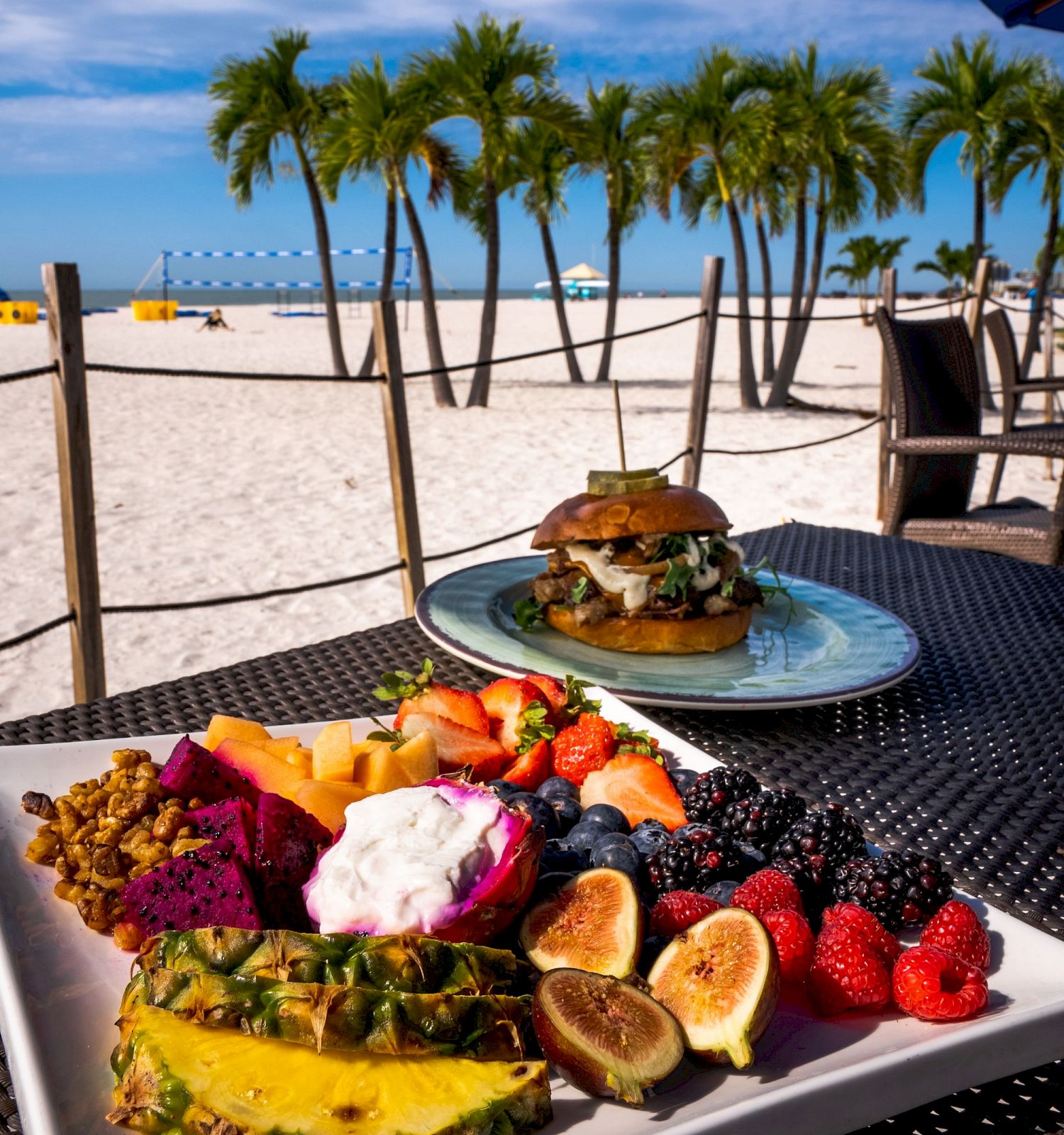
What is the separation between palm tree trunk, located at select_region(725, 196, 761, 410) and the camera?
18641 millimetres

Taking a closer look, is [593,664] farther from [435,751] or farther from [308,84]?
[308,84]

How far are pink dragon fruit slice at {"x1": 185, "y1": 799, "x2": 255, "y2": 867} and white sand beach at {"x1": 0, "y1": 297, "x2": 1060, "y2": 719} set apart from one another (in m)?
4.67

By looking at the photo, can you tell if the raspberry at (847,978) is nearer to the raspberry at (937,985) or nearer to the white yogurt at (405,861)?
the raspberry at (937,985)

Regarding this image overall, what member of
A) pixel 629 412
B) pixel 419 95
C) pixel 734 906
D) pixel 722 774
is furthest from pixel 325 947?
pixel 419 95

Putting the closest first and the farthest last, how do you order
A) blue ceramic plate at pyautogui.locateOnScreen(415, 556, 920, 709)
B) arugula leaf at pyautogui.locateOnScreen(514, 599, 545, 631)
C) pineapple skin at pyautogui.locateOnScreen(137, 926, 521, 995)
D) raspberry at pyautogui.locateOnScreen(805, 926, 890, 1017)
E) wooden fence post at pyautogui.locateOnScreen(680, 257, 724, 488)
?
pineapple skin at pyautogui.locateOnScreen(137, 926, 521, 995) → raspberry at pyautogui.locateOnScreen(805, 926, 890, 1017) → blue ceramic plate at pyautogui.locateOnScreen(415, 556, 920, 709) → arugula leaf at pyautogui.locateOnScreen(514, 599, 545, 631) → wooden fence post at pyautogui.locateOnScreen(680, 257, 724, 488)

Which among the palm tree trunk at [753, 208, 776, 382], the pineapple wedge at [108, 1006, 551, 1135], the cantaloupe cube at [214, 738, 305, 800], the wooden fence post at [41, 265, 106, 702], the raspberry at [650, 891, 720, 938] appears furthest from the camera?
the palm tree trunk at [753, 208, 776, 382]

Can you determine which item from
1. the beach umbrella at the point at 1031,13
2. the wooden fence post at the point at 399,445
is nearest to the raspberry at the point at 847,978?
Result: the wooden fence post at the point at 399,445

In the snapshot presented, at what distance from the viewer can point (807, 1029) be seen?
0.97 m

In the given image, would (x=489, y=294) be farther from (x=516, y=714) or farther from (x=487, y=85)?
(x=516, y=714)

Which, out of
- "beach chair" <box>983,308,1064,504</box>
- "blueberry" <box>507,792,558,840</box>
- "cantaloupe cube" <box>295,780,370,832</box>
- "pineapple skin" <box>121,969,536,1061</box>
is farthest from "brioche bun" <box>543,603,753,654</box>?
"beach chair" <box>983,308,1064,504</box>

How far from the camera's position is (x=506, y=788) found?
142 centimetres

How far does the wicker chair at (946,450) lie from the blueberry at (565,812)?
2.91m

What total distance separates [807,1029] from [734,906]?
0.45 feet

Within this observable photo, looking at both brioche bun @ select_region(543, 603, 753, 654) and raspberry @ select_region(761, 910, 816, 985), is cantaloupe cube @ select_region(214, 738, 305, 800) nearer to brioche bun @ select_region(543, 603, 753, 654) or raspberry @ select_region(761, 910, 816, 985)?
raspberry @ select_region(761, 910, 816, 985)
